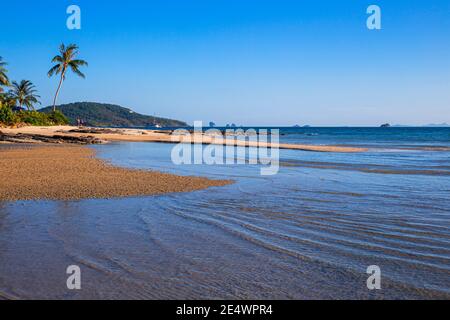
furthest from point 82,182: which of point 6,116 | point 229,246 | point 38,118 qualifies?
point 38,118

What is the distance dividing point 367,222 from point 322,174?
27.4ft

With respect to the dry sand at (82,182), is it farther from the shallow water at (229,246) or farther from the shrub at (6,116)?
Answer: the shrub at (6,116)

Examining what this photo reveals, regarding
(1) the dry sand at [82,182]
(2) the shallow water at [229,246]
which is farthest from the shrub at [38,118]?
(2) the shallow water at [229,246]

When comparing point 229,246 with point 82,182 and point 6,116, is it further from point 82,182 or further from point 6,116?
point 6,116

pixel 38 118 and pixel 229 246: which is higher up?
pixel 38 118

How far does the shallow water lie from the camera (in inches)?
177

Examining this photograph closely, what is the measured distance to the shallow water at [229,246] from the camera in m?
4.50

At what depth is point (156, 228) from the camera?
23.0 ft

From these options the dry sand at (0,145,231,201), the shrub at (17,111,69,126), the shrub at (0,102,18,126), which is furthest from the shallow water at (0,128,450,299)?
the shrub at (17,111,69,126)

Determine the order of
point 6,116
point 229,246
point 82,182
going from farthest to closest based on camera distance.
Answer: point 6,116 → point 82,182 → point 229,246

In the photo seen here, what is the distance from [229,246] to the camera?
6.00 metres

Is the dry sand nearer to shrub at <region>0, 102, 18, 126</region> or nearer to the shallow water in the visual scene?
the shallow water
